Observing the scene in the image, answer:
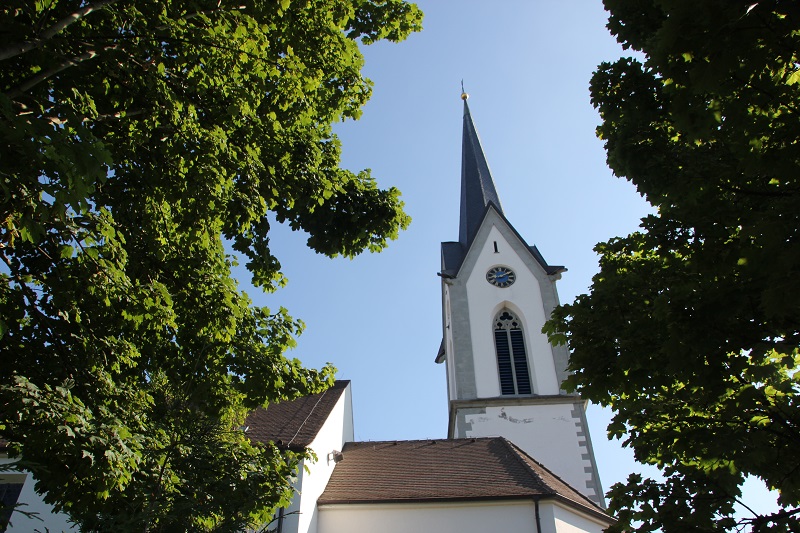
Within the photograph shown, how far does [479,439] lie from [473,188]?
1420cm

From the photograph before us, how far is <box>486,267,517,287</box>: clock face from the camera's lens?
23.1 metres

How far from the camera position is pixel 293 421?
15336mm

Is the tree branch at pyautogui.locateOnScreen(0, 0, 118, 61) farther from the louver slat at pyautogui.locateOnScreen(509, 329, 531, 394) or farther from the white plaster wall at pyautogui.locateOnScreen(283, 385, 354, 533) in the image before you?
the louver slat at pyautogui.locateOnScreen(509, 329, 531, 394)

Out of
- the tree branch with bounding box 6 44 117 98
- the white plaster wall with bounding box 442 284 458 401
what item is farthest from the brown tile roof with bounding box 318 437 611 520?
the tree branch with bounding box 6 44 117 98

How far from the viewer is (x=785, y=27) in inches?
132

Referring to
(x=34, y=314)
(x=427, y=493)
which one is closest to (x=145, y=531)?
(x=34, y=314)

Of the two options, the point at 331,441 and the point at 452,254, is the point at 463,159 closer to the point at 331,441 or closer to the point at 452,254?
the point at 452,254

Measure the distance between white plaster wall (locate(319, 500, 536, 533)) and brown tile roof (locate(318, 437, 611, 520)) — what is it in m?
0.16

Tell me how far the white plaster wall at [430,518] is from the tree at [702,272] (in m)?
7.43

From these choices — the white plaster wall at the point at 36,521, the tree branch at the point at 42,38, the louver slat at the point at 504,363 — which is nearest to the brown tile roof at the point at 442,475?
the louver slat at the point at 504,363

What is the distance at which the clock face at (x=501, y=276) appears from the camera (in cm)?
2314

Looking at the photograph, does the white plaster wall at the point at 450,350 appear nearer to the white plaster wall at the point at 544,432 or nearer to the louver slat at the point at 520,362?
the louver slat at the point at 520,362

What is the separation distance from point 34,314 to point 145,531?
7.93ft

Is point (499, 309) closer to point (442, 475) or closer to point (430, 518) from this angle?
point (442, 475)
